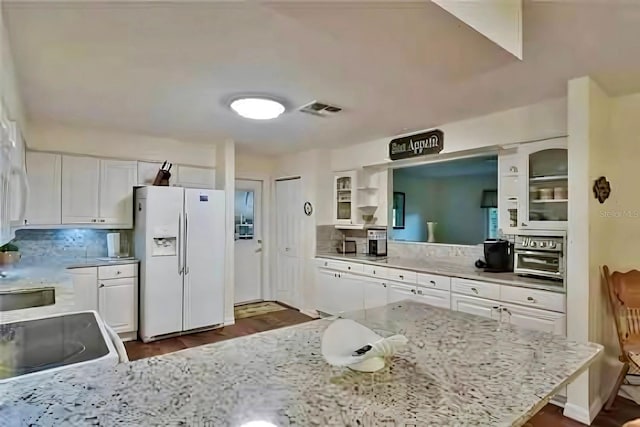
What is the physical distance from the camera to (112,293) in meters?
3.96

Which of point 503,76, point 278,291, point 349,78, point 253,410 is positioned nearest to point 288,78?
point 349,78

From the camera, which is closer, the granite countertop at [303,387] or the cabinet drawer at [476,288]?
the granite countertop at [303,387]

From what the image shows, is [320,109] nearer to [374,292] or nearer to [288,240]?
[374,292]

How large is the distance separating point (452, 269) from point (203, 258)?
282cm

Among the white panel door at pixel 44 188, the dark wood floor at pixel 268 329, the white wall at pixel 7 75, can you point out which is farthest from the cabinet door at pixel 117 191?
the white wall at pixel 7 75

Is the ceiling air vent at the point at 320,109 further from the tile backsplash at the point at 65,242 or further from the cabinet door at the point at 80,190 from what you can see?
the tile backsplash at the point at 65,242

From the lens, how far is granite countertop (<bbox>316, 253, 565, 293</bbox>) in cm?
284

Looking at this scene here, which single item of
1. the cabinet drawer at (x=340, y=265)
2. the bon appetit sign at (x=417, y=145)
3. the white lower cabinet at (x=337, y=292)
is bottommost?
the white lower cabinet at (x=337, y=292)

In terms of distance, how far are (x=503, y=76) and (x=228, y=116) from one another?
91.1 inches

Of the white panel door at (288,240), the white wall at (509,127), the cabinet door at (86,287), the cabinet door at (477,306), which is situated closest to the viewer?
the white wall at (509,127)

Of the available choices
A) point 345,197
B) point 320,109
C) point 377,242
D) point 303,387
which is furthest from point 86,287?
point 303,387

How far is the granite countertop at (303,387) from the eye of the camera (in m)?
0.88

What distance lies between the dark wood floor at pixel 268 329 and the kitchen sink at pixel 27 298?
1.40 meters

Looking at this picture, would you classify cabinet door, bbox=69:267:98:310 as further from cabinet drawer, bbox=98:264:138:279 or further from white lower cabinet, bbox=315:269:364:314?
white lower cabinet, bbox=315:269:364:314
